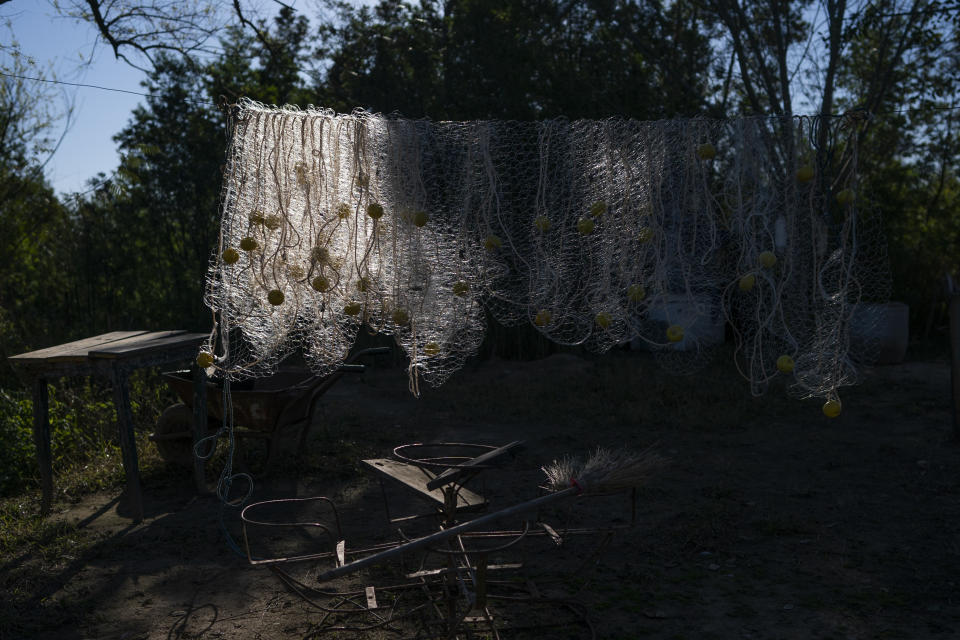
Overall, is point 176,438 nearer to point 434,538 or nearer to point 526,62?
point 434,538

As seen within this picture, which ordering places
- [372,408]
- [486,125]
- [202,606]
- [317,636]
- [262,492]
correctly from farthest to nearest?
[372,408] < [262,492] < [202,606] < [317,636] < [486,125]

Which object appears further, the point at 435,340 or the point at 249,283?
the point at 435,340

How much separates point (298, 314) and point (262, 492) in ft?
8.83

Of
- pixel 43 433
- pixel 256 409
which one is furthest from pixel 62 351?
pixel 256 409

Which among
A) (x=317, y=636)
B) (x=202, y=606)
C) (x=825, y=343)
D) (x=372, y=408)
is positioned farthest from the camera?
(x=372, y=408)

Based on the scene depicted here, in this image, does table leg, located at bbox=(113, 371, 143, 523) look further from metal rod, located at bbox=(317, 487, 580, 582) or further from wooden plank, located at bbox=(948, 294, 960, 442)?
wooden plank, located at bbox=(948, 294, 960, 442)

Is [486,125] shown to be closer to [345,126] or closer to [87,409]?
[345,126]

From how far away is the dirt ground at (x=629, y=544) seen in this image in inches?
128

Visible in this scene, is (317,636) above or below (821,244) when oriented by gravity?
below

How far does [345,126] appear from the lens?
8.52 feet

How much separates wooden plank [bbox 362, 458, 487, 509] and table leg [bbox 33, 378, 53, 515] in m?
2.29

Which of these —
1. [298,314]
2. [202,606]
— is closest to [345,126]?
[298,314]

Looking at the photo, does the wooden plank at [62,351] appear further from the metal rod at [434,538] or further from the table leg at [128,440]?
the metal rod at [434,538]

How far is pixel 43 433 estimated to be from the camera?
177 inches
